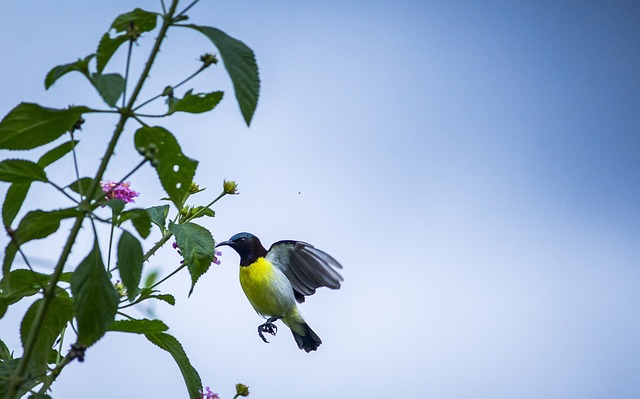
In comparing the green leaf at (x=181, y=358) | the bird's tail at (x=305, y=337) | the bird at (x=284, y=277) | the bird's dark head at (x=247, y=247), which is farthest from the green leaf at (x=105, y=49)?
the bird's tail at (x=305, y=337)

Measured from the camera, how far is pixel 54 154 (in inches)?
85.7

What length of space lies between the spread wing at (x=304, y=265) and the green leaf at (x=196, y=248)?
241 centimetres

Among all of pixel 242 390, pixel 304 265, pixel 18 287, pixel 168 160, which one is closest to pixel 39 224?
pixel 168 160

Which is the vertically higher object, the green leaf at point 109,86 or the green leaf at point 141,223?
the green leaf at point 109,86

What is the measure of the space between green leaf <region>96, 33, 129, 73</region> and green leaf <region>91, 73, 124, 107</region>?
0.07 metres

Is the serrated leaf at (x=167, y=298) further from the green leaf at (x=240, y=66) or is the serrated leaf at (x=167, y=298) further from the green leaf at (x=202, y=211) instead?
the green leaf at (x=240, y=66)

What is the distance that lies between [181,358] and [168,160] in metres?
0.82

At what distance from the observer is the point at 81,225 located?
173cm

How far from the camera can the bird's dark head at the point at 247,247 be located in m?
5.89

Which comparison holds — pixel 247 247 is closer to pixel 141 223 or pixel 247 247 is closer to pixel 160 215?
pixel 160 215

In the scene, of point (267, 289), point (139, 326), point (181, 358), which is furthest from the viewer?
point (267, 289)

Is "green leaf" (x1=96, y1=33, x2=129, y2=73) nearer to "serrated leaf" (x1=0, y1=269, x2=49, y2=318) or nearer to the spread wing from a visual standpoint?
"serrated leaf" (x1=0, y1=269, x2=49, y2=318)

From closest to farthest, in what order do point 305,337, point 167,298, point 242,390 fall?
point 167,298, point 242,390, point 305,337

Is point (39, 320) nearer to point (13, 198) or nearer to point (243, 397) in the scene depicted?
point (13, 198)
